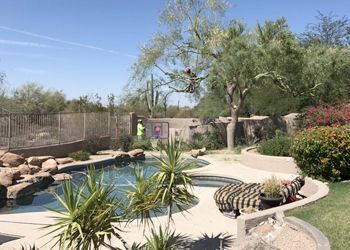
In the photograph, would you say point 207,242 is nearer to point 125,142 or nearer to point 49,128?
point 49,128

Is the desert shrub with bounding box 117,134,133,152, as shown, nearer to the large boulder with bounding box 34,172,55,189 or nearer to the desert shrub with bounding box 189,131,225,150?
the desert shrub with bounding box 189,131,225,150

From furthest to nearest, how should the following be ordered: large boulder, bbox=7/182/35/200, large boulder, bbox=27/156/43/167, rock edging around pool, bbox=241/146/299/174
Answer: large boulder, bbox=27/156/43/167 → rock edging around pool, bbox=241/146/299/174 → large boulder, bbox=7/182/35/200

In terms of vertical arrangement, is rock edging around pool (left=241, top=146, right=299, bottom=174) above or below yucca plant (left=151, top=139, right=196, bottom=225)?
below

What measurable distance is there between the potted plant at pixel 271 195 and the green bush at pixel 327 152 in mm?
2881

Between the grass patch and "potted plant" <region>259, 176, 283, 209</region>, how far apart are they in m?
0.53

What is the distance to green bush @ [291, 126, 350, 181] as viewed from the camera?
10.3 m

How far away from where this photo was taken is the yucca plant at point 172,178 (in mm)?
5703

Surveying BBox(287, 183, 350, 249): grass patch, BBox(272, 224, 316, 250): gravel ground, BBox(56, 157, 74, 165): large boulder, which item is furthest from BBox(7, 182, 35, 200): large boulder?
BBox(272, 224, 316, 250): gravel ground

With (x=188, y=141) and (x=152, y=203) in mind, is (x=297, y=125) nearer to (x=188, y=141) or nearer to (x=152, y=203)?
(x=188, y=141)

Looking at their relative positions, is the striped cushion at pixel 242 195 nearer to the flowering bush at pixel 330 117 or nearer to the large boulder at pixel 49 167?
the flowering bush at pixel 330 117

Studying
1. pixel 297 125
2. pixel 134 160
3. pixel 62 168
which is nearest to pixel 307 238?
pixel 62 168

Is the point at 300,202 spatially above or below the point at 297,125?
below

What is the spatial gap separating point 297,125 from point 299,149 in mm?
11295

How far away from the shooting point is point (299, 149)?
10891 mm
